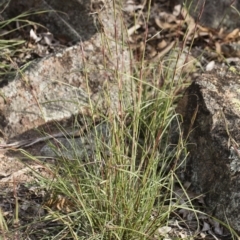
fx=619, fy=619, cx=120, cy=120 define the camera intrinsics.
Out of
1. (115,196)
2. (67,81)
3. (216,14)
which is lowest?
(67,81)

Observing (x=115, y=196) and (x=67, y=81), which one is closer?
(x=115, y=196)

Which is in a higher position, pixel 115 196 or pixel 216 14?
pixel 115 196

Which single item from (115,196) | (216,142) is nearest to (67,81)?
(216,142)

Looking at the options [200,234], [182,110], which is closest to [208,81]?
[182,110]

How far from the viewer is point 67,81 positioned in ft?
15.5

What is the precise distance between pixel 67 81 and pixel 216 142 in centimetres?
148

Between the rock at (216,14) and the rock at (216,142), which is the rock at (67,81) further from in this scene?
the rock at (216,14)

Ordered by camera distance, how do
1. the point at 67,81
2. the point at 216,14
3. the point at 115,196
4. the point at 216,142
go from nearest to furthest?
the point at 115,196 < the point at 216,142 < the point at 67,81 < the point at 216,14

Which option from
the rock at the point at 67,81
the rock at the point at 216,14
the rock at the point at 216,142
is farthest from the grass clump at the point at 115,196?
the rock at the point at 216,14

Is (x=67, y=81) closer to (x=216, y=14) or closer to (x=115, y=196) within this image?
(x=216, y=14)

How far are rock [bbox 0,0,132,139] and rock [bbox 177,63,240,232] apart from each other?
→ 504 mm

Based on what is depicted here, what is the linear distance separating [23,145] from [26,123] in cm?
22

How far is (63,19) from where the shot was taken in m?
5.23

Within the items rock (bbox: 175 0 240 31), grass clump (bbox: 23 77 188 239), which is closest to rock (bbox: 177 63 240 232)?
grass clump (bbox: 23 77 188 239)
